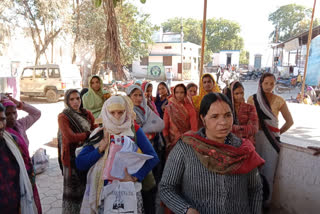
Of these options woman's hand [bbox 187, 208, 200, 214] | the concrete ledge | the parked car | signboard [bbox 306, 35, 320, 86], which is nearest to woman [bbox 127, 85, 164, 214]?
the concrete ledge

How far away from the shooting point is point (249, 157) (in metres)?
1.37

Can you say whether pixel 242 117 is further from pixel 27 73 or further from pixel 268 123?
pixel 27 73

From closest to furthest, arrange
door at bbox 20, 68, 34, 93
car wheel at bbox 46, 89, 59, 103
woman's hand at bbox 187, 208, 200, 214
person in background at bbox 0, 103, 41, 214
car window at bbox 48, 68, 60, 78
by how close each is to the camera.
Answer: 1. woman's hand at bbox 187, 208, 200, 214
2. person in background at bbox 0, 103, 41, 214
3. car window at bbox 48, 68, 60, 78
4. car wheel at bbox 46, 89, 59, 103
5. door at bbox 20, 68, 34, 93

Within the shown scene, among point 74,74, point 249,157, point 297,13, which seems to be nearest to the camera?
point 249,157

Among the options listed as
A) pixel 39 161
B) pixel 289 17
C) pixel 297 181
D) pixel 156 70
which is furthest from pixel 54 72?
pixel 289 17

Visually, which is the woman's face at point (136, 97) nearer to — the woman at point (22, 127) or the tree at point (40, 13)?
the woman at point (22, 127)

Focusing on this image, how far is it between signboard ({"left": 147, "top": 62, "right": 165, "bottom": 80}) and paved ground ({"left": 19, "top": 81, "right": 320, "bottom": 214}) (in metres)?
16.2

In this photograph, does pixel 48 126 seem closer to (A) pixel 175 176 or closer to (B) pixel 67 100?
(B) pixel 67 100

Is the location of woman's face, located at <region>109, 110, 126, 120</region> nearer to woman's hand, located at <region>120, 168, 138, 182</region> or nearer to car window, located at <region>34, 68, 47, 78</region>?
woman's hand, located at <region>120, 168, 138, 182</region>

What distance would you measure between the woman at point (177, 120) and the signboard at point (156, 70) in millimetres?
23176

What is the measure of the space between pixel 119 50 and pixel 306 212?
7.57ft

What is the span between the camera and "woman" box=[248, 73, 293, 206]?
97.8 inches

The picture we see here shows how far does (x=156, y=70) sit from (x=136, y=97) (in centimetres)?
2347

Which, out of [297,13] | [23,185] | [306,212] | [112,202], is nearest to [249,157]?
[112,202]
